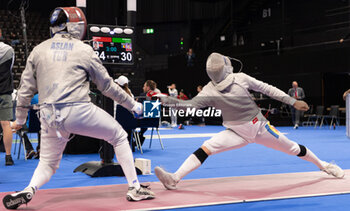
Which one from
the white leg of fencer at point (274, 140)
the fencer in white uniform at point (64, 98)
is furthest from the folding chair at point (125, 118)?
the fencer in white uniform at point (64, 98)

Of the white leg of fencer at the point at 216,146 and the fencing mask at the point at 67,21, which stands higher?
the fencing mask at the point at 67,21

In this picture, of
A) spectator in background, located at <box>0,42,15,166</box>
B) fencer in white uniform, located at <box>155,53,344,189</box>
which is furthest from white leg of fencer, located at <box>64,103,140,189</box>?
spectator in background, located at <box>0,42,15,166</box>

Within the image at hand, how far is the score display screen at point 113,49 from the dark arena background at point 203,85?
0.5 inches

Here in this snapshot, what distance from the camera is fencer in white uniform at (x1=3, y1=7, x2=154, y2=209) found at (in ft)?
11.2

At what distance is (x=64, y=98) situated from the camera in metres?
3.40

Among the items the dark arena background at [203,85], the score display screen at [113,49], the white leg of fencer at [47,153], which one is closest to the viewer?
the white leg of fencer at [47,153]

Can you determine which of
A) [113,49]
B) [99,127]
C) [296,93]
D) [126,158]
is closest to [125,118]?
[113,49]

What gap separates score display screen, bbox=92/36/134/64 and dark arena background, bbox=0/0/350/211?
1 cm

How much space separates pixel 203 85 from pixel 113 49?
15315 millimetres

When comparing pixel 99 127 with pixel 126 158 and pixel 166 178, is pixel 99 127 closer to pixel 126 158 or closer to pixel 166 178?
pixel 126 158

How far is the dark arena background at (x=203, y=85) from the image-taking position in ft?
13.0

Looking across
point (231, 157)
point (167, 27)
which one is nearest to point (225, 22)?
point (167, 27)

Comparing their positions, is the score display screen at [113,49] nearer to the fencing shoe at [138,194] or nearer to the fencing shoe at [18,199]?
the fencing shoe at [138,194]

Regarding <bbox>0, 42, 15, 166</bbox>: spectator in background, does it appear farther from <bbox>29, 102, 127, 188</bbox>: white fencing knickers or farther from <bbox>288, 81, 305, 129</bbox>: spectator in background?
<bbox>288, 81, 305, 129</bbox>: spectator in background
